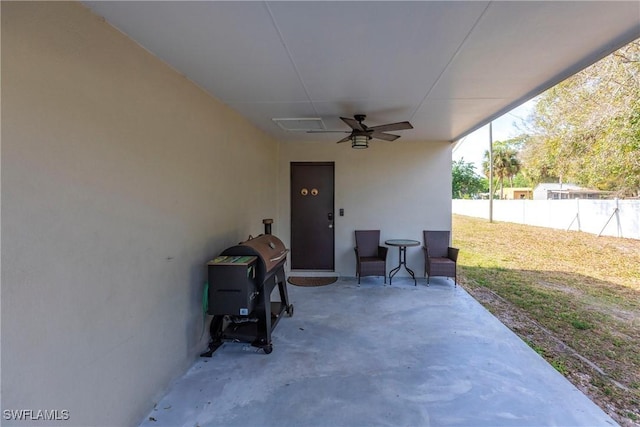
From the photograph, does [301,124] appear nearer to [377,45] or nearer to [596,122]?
[377,45]

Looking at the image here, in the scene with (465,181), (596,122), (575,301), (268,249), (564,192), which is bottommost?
(575,301)

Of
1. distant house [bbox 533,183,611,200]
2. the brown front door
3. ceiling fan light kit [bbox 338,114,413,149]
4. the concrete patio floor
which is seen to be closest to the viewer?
the concrete patio floor

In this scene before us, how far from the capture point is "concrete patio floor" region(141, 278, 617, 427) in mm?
1989

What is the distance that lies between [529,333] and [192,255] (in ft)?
12.0

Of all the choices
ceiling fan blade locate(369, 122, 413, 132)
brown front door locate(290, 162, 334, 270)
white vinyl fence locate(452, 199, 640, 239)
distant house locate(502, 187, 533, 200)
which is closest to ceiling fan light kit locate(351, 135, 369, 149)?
ceiling fan blade locate(369, 122, 413, 132)

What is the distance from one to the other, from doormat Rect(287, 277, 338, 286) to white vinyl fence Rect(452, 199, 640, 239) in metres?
7.32

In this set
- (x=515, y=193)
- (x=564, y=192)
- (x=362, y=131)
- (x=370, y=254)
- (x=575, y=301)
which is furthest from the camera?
(x=515, y=193)

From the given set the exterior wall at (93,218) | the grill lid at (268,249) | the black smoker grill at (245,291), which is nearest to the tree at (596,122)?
the grill lid at (268,249)

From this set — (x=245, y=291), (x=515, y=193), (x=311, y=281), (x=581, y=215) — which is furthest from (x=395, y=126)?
(x=515, y=193)

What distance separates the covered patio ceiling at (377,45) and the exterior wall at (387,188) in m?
2.29

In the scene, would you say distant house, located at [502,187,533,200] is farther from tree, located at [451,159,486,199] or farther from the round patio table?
the round patio table

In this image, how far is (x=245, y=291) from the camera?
2.58 meters

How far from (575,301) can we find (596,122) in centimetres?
305

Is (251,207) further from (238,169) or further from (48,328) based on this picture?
(48,328)
